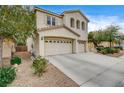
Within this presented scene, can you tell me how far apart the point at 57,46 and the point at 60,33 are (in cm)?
152

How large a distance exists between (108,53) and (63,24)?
8.23 m

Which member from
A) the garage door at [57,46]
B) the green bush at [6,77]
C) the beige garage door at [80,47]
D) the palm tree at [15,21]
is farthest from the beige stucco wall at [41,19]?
the green bush at [6,77]

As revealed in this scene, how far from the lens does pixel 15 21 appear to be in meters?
9.35

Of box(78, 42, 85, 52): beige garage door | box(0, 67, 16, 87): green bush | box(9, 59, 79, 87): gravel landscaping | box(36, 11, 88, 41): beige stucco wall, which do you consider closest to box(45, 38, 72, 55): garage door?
box(36, 11, 88, 41): beige stucco wall

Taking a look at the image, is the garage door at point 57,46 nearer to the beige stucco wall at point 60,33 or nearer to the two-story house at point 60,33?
the two-story house at point 60,33

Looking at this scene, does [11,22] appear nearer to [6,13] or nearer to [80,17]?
[6,13]

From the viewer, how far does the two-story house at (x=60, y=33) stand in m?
14.8


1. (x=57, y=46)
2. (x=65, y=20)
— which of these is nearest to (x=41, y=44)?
(x=57, y=46)

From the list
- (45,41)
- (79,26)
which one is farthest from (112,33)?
(45,41)

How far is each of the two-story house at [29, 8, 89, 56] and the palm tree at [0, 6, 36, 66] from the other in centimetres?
342

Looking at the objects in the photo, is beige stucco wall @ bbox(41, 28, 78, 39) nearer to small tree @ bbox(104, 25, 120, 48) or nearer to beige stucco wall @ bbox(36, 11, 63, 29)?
beige stucco wall @ bbox(36, 11, 63, 29)

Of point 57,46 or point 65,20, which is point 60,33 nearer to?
point 57,46

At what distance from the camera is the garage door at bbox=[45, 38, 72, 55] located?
49.7ft
